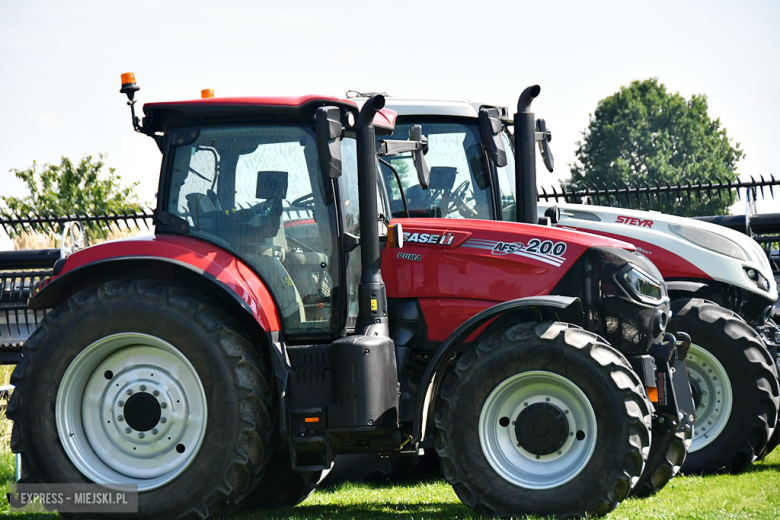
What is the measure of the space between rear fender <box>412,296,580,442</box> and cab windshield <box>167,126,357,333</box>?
63 cm

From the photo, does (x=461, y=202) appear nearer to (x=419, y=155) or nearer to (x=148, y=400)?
(x=419, y=155)

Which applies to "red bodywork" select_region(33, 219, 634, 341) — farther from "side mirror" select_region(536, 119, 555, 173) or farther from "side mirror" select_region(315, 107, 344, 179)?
"side mirror" select_region(536, 119, 555, 173)

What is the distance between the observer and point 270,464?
208 inches

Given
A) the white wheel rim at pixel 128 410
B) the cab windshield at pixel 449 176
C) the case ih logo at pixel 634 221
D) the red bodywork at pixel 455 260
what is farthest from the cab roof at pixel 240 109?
the case ih logo at pixel 634 221

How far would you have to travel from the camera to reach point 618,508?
15.4 feet

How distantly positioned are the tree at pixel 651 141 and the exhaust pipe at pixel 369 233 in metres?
39.8

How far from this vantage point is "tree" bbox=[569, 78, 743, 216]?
4322 cm

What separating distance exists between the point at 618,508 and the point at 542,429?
0.76m

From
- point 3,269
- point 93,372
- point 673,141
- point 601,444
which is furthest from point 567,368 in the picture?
point 673,141

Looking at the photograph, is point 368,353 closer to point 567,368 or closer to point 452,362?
point 452,362

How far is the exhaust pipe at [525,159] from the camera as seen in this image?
6539 mm

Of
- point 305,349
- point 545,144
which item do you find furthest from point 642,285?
point 545,144

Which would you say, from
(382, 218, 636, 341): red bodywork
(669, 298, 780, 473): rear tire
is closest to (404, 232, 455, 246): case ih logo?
(382, 218, 636, 341): red bodywork

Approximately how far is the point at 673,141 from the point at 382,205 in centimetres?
4310
